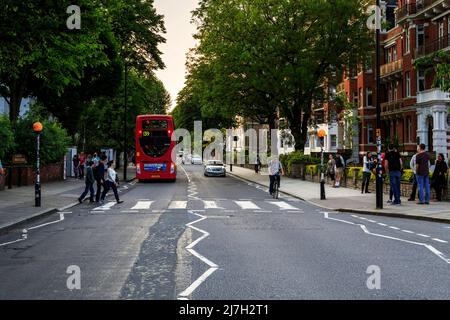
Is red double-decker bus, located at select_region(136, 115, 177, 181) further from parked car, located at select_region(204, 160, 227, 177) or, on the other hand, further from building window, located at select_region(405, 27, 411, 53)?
building window, located at select_region(405, 27, 411, 53)

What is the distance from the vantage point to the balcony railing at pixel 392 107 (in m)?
48.3

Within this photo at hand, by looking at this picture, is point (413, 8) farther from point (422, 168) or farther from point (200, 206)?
point (200, 206)

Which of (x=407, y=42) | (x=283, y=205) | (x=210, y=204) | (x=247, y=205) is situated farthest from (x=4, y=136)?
(x=407, y=42)

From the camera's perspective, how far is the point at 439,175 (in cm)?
2012

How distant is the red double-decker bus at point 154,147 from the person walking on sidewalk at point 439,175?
1920 centimetres

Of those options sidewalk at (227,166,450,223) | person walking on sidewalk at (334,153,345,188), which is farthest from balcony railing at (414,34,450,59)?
sidewalk at (227,166,450,223)

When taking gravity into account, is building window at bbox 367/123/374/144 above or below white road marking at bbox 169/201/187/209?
above

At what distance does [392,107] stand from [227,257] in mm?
43384

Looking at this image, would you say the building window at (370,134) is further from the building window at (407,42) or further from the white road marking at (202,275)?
the white road marking at (202,275)

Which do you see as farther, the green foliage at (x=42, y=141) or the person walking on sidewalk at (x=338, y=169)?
the green foliage at (x=42, y=141)

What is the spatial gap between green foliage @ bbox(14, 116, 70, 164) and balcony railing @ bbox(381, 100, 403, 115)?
1069 inches

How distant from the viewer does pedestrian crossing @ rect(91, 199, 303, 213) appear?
751 inches

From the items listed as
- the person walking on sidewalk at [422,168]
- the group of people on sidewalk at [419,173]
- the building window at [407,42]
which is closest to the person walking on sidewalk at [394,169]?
the group of people on sidewalk at [419,173]
